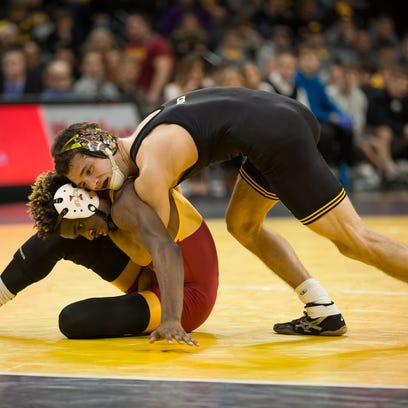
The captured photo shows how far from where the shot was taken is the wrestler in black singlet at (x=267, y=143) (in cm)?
442

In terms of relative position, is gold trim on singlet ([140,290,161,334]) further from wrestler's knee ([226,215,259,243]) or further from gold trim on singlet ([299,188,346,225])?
gold trim on singlet ([299,188,346,225])

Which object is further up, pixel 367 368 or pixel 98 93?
pixel 98 93

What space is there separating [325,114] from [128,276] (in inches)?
288

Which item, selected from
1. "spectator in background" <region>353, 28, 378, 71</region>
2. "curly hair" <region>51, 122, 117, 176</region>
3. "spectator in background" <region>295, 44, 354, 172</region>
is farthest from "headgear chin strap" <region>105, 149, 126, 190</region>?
"spectator in background" <region>353, 28, 378, 71</region>

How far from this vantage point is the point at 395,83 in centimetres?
1388

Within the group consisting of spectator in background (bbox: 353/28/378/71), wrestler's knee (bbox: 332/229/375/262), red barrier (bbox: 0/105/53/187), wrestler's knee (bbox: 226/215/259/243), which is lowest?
wrestler's knee (bbox: 332/229/375/262)

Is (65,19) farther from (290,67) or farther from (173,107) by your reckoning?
(173,107)

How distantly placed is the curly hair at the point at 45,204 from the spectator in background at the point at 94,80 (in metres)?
7.37

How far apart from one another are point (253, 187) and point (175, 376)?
1279 millimetres

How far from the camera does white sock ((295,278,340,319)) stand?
4781 millimetres

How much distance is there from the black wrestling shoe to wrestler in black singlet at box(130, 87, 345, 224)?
0.55 m

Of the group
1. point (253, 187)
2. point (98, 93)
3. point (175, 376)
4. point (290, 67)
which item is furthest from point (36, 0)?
point (175, 376)

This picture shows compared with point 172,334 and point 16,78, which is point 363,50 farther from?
point 172,334

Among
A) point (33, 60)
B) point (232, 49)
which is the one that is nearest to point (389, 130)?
point (232, 49)
